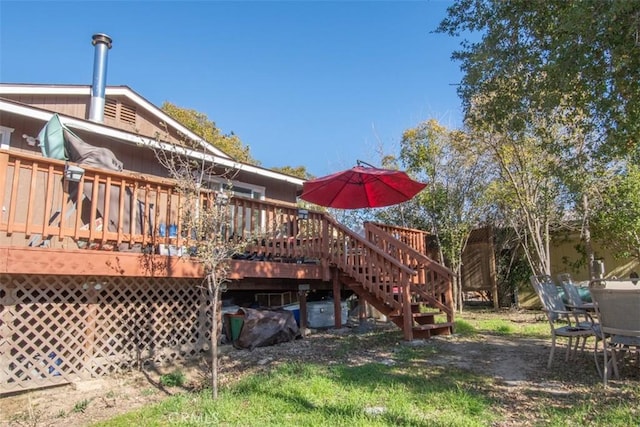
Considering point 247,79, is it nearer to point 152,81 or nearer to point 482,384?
point 152,81

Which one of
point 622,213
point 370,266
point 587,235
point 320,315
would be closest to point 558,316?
point 370,266

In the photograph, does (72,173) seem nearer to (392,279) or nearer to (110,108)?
(392,279)

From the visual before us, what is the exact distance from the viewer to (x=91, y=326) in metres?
4.78

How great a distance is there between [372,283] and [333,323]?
1490mm

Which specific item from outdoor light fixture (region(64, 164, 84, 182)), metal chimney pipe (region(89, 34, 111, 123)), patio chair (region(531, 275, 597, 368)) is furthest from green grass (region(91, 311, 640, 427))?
metal chimney pipe (region(89, 34, 111, 123))

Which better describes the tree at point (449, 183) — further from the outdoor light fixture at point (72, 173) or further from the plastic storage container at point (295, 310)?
the outdoor light fixture at point (72, 173)

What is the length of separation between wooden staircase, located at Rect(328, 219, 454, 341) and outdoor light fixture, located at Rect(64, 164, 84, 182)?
4.12 m

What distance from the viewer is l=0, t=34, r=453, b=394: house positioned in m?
4.27

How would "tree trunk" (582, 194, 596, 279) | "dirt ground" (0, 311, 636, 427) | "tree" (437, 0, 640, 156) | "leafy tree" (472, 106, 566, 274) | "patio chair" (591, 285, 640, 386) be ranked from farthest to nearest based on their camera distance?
"tree trunk" (582, 194, 596, 279) < "leafy tree" (472, 106, 566, 274) < "tree" (437, 0, 640, 156) < "dirt ground" (0, 311, 636, 427) < "patio chair" (591, 285, 640, 386)

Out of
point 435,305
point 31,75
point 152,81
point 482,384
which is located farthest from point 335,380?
point 31,75

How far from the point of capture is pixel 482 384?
412cm

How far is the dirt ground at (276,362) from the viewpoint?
3721 millimetres

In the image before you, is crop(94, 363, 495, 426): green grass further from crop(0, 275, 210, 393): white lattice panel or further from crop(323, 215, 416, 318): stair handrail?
crop(323, 215, 416, 318): stair handrail

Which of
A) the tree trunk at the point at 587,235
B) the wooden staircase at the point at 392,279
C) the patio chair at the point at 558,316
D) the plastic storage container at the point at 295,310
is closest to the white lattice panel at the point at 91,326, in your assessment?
the plastic storage container at the point at 295,310
